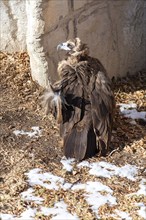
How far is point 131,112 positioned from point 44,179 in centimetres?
156

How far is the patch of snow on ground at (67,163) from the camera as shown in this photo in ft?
18.2

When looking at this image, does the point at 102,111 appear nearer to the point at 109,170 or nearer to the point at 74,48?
the point at 109,170

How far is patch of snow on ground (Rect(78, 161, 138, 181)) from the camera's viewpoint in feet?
18.1

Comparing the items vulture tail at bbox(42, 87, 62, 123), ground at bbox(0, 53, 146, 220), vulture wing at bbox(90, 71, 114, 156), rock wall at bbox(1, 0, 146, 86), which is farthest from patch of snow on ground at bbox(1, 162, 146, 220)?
rock wall at bbox(1, 0, 146, 86)

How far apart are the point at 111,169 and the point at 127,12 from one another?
227cm

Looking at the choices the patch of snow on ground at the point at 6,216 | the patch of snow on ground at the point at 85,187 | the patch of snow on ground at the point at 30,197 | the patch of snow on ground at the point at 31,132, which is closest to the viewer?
the patch of snow on ground at the point at 6,216

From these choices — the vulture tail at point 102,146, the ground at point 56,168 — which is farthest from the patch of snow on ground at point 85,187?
the vulture tail at point 102,146

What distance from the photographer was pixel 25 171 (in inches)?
215

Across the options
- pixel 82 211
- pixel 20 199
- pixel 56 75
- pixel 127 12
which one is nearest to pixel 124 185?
pixel 82 211

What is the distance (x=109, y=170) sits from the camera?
557 cm

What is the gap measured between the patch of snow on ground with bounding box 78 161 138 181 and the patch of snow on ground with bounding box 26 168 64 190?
305 millimetres

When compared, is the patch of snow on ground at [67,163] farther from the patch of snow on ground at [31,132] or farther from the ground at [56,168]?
the patch of snow on ground at [31,132]

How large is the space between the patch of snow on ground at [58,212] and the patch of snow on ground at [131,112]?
1.73 m

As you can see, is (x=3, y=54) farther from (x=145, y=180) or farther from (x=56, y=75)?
(x=145, y=180)
